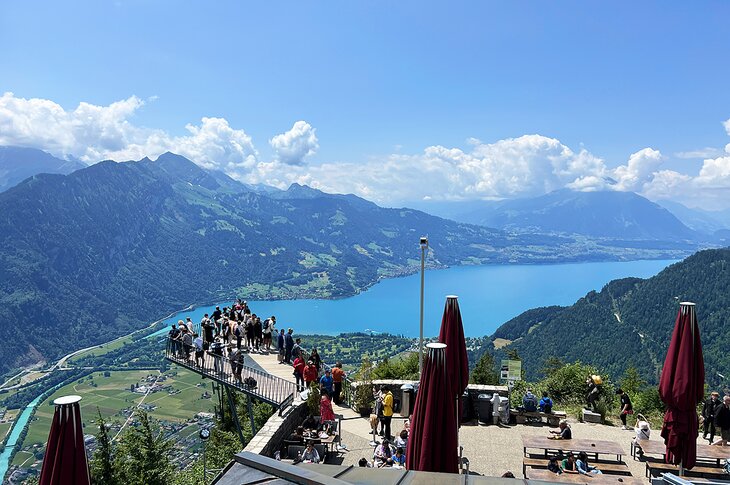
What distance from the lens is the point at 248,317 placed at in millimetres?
20234

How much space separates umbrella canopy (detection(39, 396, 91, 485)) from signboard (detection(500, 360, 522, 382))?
12.9 metres

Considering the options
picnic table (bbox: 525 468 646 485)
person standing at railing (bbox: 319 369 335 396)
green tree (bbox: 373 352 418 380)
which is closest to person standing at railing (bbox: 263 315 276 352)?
green tree (bbox: 373 352 418 380)

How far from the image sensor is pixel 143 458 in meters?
17.1

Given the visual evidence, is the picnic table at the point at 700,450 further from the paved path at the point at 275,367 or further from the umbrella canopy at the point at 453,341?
the paved path at the point at 275,367

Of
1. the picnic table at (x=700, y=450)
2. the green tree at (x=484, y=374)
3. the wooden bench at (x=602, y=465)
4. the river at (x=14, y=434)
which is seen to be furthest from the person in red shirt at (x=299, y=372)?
the river at (x=14, y=434)

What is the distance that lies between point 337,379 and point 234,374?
369cm

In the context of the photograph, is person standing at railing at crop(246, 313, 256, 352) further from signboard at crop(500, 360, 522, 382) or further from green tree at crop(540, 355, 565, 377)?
green tree at crop(540, 355, 565, 377)

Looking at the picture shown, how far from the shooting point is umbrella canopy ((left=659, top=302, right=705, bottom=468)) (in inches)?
338

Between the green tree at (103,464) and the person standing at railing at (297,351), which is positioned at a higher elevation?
the person standing at railing at (297,351)

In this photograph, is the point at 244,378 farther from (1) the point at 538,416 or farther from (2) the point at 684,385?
(2) the point at 684,385

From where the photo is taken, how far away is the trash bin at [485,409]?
1370 cm

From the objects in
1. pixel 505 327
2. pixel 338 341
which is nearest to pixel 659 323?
pixel 505 327

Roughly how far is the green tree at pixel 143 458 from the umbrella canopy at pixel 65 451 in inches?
540

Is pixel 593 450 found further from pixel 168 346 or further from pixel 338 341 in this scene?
pixel 338 341
